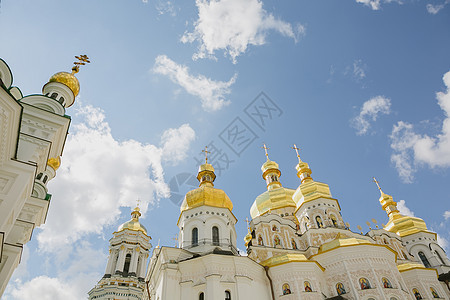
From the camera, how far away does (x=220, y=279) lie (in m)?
17.6

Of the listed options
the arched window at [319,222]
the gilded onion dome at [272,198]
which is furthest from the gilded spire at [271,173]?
the arched window at [319,222]

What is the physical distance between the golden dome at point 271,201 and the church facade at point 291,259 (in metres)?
1.72

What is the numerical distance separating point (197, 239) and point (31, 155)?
12.6m

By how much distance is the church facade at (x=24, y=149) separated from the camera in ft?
33.6

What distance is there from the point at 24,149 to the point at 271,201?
80.7ft

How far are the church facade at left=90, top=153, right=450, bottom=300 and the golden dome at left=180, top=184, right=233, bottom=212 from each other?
8 centimetres

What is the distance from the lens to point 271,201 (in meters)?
32.6

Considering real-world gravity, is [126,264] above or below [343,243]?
above

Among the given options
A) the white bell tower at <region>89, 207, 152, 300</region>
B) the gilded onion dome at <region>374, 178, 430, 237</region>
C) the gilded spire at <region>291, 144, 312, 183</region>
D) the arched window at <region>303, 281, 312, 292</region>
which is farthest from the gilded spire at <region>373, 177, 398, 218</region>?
the white bell tower at <region>89, 207, 152, 300</region>

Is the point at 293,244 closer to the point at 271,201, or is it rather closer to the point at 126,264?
the point at 271,201

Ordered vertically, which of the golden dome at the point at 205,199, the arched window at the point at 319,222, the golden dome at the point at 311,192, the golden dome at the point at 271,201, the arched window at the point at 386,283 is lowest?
the arched window at the point at 386,283

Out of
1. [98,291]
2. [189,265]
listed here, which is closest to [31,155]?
[189,265]

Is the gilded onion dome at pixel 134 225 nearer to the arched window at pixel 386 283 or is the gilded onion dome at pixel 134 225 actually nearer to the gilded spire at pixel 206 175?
the gilded spire at pixel 206 175

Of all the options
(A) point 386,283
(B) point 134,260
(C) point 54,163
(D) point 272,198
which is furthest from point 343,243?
(C) point 54,163
